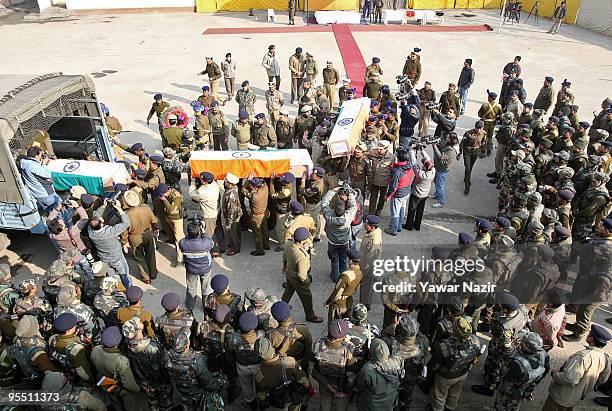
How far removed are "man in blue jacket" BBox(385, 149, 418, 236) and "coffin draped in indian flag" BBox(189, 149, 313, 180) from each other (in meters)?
1.58

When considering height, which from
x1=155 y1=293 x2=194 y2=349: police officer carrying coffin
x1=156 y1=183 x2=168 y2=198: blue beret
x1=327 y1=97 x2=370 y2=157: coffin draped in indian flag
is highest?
x1=327 y1=97 x2=370 y2=157: coffin draped in indian flag

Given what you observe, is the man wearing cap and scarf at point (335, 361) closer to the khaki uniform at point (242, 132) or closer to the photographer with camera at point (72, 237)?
the photographer with camera at point (72, 237)

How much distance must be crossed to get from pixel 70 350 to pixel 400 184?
5.44 meters

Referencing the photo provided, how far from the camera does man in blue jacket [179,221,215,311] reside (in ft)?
19.9

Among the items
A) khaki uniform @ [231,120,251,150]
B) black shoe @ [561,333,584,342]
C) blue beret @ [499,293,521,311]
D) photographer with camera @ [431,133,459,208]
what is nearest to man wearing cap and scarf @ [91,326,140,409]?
blue beret @ [499,293,521,311]

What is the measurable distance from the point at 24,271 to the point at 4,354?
3.33 meters

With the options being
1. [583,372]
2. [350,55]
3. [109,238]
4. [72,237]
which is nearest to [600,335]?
[583,372]

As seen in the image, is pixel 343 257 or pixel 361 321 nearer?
pixel 361 321

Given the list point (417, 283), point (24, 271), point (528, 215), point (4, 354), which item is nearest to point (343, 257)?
point (417, 283)

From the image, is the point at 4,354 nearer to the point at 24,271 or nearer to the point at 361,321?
the point at 24,271

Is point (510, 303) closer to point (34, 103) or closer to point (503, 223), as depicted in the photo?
point (503, 223)

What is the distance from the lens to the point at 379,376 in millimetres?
4379

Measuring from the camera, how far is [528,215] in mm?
6691

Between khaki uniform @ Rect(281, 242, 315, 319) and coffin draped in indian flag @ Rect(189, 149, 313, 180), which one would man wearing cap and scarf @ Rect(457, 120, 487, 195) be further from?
khaki uniform @ Rect(281, 242, 315, 319)
